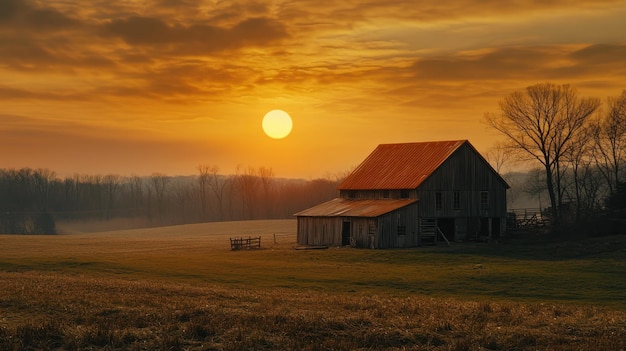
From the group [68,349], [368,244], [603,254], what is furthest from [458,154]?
[68,349]

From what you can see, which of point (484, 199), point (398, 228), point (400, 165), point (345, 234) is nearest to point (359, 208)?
point (345, 234)

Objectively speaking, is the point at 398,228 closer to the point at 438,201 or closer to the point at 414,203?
the point at 414,203

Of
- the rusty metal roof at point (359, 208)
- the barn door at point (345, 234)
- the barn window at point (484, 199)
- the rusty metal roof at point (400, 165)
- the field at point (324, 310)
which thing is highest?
the rusty metal roof at point (400, 165)

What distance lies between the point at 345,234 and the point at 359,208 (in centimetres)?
315

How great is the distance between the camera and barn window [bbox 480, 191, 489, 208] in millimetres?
76875

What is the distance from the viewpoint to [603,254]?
186ft

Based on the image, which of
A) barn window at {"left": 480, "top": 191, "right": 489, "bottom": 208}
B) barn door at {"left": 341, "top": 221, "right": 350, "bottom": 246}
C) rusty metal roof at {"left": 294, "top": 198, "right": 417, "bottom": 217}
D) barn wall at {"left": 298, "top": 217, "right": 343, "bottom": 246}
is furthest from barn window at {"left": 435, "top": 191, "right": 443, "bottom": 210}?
barn wall at {"left": 298, "top": 217, "right": 343, "bottom": 246}

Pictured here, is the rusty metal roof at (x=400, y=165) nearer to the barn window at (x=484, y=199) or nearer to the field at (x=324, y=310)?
the barn window at (x=484, y=199)

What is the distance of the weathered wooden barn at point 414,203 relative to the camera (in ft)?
225

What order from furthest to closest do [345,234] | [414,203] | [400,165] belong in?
[400,165]
[414,203]
[345,234]

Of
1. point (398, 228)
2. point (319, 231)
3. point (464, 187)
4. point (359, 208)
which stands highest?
point (464, 187)

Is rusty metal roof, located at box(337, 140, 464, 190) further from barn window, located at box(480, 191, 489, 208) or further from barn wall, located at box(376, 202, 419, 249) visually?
barn window, located at box(480, 191, 489, 208)

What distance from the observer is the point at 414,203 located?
70.6 meters

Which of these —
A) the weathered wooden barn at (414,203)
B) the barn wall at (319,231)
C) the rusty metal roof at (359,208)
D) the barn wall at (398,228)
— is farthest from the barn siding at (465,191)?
the barn wall at (319,231)
